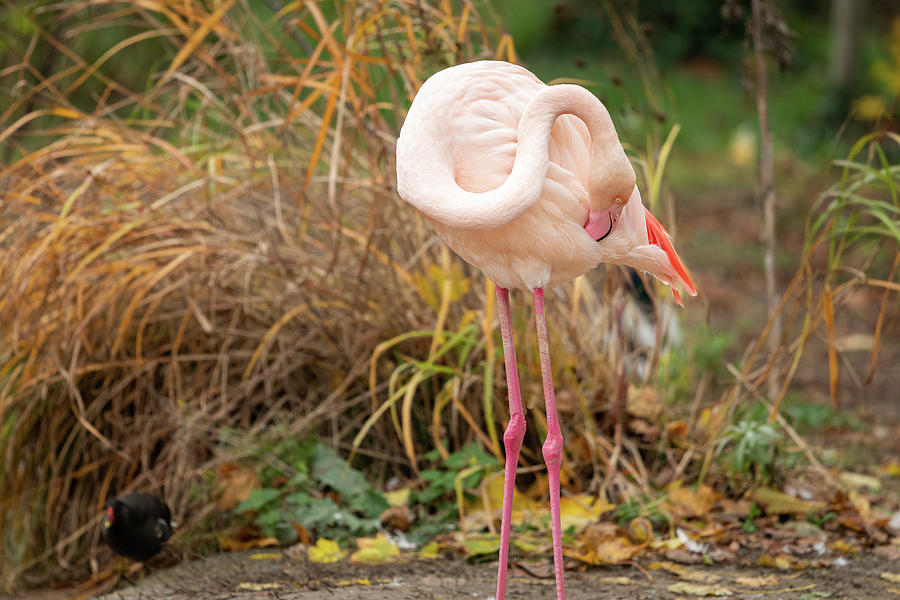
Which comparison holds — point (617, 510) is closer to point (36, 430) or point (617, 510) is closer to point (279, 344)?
point (279, 344)

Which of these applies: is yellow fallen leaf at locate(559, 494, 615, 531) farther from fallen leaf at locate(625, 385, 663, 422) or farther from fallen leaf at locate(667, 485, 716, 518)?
fallen leaf at locate(625, 385, 663, 422)

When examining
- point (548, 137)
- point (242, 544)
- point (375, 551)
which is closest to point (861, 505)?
point (375, 551)

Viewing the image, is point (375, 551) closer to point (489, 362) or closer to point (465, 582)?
point (465, 582)

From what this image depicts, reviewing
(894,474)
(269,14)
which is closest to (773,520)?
(894,474)

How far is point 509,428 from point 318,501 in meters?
1.04

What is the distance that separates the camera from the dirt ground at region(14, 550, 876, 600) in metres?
2.97

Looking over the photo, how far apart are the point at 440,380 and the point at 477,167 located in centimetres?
162

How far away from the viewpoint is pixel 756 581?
10.1 ft

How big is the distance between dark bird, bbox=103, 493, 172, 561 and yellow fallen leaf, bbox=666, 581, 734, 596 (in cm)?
162

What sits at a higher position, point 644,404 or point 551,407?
point 551,407

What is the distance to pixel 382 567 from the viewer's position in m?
3.26

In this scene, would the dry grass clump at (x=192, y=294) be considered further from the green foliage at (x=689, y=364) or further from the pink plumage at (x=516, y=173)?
the pink plumage at (x=516, y=173)

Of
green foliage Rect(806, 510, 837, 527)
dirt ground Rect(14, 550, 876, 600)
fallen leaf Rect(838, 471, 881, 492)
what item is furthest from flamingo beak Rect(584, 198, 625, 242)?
fallen leaf Rect(838, 471, 881, 492)

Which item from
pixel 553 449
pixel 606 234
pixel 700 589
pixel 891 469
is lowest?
pixel 891 469
